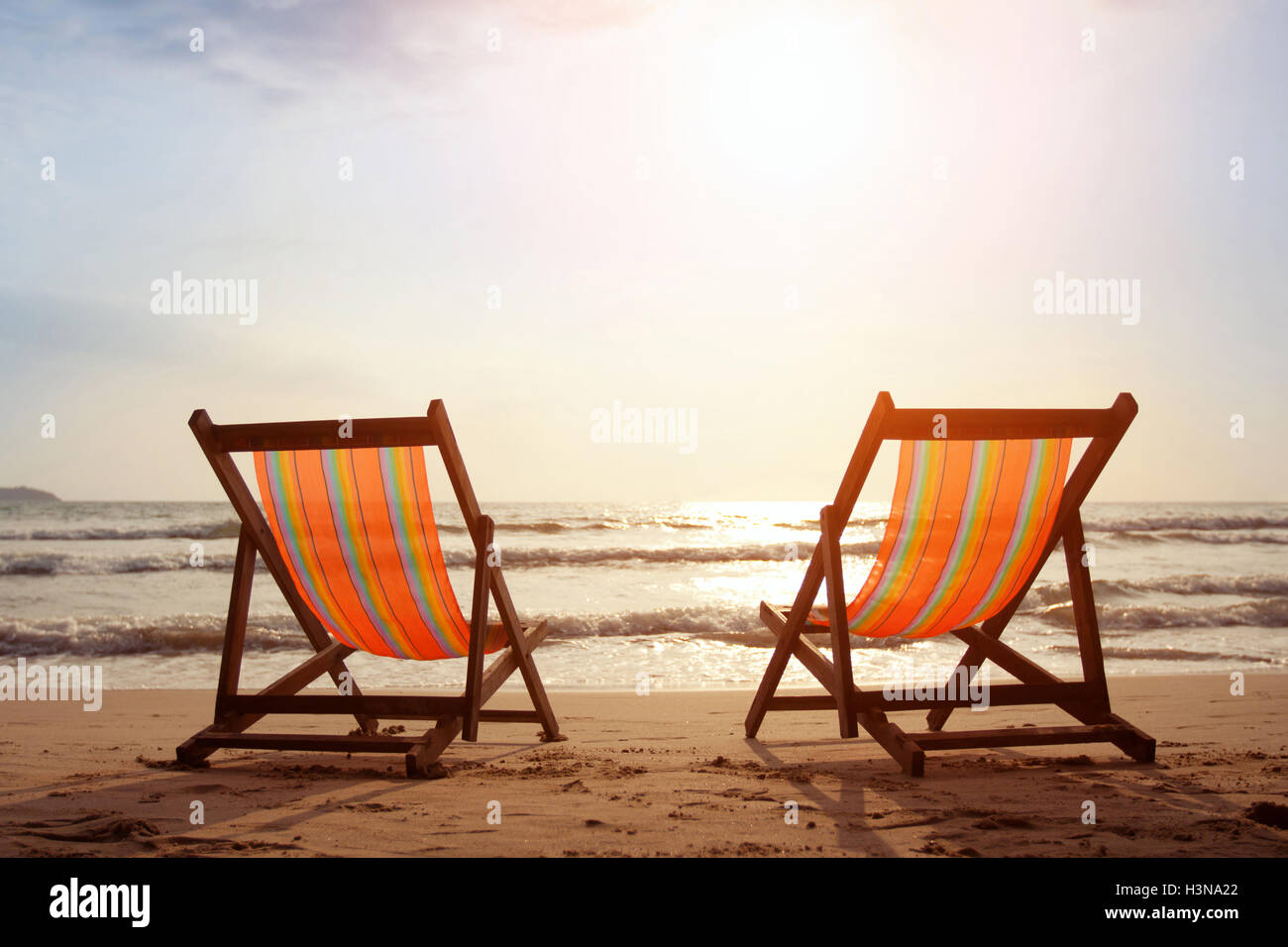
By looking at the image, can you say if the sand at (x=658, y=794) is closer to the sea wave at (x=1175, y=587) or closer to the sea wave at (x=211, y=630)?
the sea wave at (x=211, y=630)

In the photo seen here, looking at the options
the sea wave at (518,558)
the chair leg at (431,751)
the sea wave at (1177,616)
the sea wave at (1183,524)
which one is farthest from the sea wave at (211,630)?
the sea wave at (1183,524)

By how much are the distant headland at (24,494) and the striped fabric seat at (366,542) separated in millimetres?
37301

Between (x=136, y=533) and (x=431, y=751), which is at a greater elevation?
(x=136, y=533)

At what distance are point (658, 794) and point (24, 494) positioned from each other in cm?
4207

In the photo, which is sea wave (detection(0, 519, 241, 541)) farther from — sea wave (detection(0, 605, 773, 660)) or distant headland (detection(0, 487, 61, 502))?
distant headland (detection(0, 487, 61, 502))

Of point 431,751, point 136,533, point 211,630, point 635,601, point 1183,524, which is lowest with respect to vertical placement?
point 635,601

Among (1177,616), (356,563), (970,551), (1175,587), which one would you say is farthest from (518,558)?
(970,551)

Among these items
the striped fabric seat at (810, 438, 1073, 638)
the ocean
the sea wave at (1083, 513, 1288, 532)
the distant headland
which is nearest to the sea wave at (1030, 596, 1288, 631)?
the ocean

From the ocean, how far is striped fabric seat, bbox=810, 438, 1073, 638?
249 cm

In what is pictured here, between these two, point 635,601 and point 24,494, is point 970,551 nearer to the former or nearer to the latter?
point 635,601

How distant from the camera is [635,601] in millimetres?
10891

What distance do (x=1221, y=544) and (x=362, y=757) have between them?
67.0 feet

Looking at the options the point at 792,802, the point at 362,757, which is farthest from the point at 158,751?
the point at 792,802

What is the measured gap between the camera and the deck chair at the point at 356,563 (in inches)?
138
